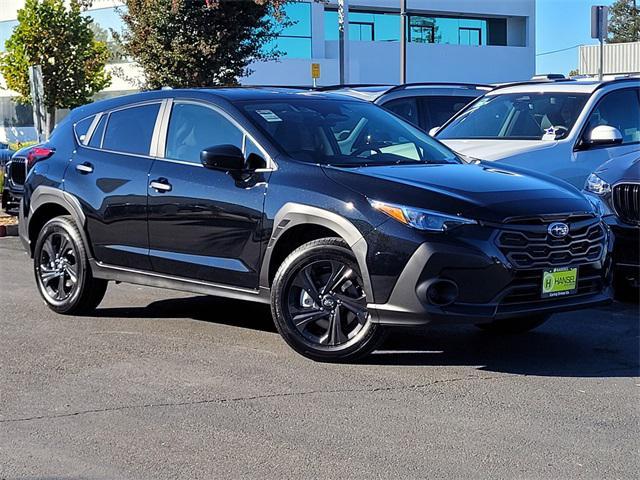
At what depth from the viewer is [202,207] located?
6.78 metres

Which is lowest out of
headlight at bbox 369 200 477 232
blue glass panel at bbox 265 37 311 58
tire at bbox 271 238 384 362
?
tire at bbox 271 238 384 362

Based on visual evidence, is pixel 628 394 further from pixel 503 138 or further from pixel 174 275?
pixel 503 138

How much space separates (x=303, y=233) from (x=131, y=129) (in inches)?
76.1

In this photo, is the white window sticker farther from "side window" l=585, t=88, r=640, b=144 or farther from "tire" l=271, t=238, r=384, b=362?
"side window" l=585, t=88, r=640, b=144

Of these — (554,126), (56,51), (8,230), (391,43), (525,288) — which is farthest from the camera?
(391,43)

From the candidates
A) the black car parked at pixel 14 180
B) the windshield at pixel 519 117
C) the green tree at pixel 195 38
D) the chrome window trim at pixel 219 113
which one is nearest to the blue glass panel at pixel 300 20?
the green tree at pixel 195 38

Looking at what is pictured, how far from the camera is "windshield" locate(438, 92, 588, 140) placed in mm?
9859

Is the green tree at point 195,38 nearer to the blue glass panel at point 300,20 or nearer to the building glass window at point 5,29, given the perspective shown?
the blue glass panel at point 300,20

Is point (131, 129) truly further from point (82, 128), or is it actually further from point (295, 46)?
point (295, 46)

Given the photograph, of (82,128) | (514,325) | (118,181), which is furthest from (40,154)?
(514,325)

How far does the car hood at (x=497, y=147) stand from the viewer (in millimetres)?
9422

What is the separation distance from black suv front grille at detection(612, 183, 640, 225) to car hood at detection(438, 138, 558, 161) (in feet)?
5.15

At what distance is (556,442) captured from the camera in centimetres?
473

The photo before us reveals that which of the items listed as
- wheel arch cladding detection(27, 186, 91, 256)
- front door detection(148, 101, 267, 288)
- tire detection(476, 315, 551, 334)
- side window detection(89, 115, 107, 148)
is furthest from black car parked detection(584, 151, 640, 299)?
wheel arch cladding detection(27, 186, 91, 256)
